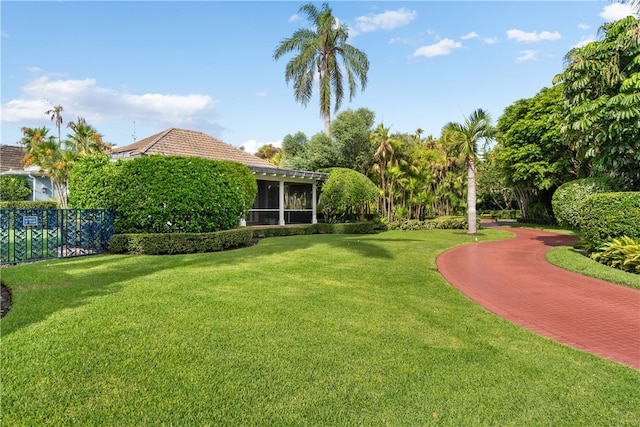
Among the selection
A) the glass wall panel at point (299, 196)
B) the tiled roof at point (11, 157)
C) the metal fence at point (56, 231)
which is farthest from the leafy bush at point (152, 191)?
the tiled roof at point (11, 157)

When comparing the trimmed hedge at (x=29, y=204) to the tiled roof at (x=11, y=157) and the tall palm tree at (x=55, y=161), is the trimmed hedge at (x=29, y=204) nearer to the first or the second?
the tall palm tree at (x=55, y=161)

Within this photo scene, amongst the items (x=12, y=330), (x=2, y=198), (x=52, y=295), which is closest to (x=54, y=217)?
(x=52, y=295)

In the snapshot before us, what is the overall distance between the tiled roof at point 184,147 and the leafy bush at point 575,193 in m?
13.2

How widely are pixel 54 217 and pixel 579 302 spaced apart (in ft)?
40.5

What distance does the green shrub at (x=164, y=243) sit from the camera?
10.3 metres

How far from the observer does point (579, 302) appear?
6.46 meters

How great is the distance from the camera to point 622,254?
8984 mm

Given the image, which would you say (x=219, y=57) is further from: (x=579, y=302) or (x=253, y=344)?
(x=579, y=302)

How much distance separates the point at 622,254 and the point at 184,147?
17.7 metres

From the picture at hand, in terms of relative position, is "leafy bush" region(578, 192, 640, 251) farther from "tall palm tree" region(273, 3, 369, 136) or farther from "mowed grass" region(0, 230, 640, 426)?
"tall palm tree" region(273, 3, 369, 136)

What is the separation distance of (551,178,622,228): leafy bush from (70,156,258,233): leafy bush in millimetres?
11770

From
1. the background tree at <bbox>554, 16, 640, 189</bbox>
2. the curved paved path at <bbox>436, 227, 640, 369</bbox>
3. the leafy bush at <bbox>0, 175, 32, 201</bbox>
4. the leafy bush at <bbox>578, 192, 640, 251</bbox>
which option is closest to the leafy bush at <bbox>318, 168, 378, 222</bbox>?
the curved paved path at <bbox>436, 227, 640, 369</bbox>

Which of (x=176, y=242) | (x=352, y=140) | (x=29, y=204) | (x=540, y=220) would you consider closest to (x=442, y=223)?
(x=352, y=140)

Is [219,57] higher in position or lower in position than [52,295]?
higher
